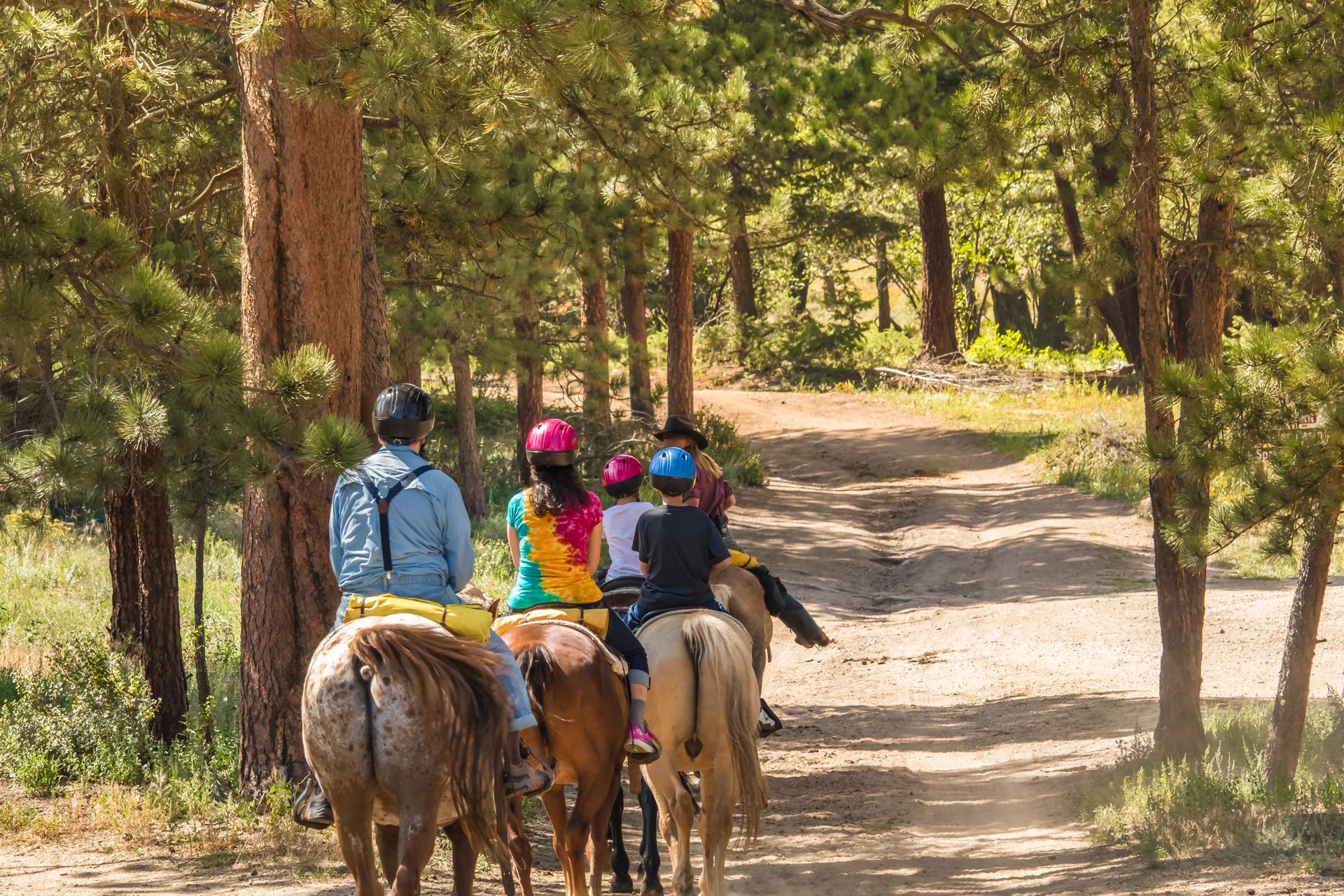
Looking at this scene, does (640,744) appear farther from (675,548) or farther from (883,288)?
(883,288)

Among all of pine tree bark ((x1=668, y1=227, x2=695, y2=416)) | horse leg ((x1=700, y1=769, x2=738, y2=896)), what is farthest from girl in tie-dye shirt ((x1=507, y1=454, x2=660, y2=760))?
pine tree bark ((x1=668, y1=227, x2=695, y2=416))

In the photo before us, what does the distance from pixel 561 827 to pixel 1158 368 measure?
197 inches

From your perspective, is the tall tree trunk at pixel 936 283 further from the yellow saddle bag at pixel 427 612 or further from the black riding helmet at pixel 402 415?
the yellow saddle bag at pixel 427 612

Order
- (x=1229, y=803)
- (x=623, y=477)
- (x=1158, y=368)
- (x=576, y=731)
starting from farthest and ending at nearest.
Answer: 1. (x=1158, y=368)
2. (x=623, y=477)
3. (x=1229, y=803)
4. (x=576, y=731)

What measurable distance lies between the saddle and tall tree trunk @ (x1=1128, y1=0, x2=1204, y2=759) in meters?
4.20

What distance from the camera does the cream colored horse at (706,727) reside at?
6.90m

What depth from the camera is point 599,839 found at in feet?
21.8

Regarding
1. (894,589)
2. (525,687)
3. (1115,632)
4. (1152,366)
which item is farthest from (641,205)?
(525,687)

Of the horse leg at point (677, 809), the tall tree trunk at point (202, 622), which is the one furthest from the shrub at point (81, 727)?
the horse leg at point (677, 809)

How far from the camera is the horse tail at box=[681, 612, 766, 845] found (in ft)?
22.7

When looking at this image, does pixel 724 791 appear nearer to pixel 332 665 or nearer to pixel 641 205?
pixel 332 665

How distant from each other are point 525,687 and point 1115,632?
10.0 metres

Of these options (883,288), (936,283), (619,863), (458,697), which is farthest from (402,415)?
(883,288)

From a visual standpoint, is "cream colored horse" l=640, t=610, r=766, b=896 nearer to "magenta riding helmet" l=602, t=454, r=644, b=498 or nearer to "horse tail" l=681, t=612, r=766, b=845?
"horse tail" l=681, t=612, r=766, b=845
